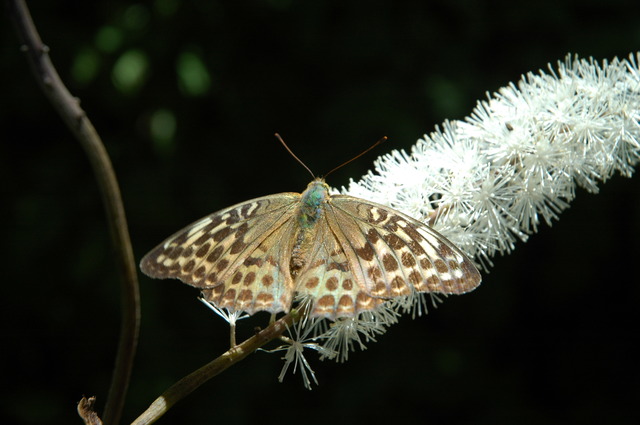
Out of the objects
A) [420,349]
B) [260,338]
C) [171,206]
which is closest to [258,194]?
[171,206]

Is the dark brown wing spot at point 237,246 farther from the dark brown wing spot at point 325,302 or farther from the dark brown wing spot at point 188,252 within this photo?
the dark brown wing spot at point 325,302

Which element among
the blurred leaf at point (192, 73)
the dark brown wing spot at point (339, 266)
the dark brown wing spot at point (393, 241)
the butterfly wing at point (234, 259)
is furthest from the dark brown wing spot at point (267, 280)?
the blurred leaf at point (192, 73)

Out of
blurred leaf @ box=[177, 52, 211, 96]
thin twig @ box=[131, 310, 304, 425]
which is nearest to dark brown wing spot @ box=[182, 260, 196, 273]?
thin twig @ box=[131, 310, 304, 425]

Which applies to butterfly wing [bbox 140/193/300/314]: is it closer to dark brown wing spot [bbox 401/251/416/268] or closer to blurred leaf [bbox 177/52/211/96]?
dark brown wing spot [bbox 401/251/416/268]

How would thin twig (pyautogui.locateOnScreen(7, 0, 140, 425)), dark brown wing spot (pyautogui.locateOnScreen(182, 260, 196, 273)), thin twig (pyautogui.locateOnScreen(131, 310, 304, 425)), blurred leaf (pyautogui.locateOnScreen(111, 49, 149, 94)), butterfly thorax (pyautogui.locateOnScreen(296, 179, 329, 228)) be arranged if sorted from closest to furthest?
thin twig (pyautogui.locateOnScreen(7, 0, 140, 425)) → thin twig (pyautogui.locateOnScreen(131, 310, 304, 425)) → dark brown wing spot (pyautogui.locateOnScreen(182, 260, 196, 273)) → butterfly thorax (pyautogui.locateOnScreen(296, 179, 329, 228)) → blurred leaf (pyautogui.locateOnScreen(111, 49, 149, 94))

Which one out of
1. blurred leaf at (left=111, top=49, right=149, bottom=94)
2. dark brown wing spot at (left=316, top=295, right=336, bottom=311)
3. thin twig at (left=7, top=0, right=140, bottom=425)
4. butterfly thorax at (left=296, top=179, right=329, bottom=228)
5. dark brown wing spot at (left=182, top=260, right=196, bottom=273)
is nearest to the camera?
thin twig at (left=7, top=0, right=140, bottom=425)

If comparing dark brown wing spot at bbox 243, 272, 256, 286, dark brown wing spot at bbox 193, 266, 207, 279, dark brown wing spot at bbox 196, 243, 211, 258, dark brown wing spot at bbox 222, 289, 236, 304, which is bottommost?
dark brown wing spot at bbox 222, 289, 236, 304

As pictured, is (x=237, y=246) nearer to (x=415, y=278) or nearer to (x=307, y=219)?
(x=307, y=219)

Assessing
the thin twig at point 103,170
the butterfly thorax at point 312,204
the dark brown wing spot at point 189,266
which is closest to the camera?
the thin twig at point 103,170

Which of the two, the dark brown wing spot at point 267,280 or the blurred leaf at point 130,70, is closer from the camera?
the dark brown wing spot at point 267,280
